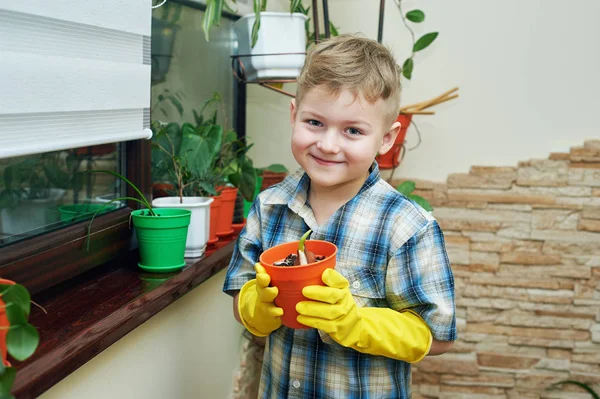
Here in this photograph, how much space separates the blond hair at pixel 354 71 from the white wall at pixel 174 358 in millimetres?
612

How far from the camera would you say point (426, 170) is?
2346mm

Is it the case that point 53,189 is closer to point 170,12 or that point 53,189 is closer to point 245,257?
point 245,257

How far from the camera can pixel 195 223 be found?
1.60m

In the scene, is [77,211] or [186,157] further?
[186,157]

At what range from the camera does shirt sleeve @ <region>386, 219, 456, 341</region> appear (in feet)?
3.63

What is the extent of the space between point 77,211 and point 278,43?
0.88 meters

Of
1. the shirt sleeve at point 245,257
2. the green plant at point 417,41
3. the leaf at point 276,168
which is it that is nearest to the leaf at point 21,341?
the shirt sleeve at point 245,257

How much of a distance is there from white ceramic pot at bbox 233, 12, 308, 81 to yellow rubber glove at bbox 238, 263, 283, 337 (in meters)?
0.97

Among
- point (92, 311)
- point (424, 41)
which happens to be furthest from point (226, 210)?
point (424, 41)

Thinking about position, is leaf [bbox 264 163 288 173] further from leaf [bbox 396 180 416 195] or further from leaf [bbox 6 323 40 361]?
leaf [bbox 6 323 40 361]

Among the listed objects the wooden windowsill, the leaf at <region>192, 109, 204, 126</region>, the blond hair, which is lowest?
the wooden windowsill

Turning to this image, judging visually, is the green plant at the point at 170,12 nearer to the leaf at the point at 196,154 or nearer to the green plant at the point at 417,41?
the leaf at the point at 196,154

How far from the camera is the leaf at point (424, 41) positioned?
2172 mm

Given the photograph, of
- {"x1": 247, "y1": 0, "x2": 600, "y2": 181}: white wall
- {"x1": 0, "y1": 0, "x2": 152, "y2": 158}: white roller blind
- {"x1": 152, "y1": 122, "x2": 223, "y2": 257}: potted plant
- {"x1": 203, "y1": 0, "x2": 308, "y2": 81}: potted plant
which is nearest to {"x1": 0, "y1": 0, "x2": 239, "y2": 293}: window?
{"x1": 0, "y1": 0, "x2": 152, "y2": 158}: white roller blind
